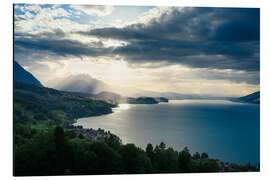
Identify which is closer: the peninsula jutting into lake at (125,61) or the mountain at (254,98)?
the peninsula jutting into lake at (125,61)

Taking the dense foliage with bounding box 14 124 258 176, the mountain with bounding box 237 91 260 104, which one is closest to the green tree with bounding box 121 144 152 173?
the dense foliage with bounding box 14 124 258 176

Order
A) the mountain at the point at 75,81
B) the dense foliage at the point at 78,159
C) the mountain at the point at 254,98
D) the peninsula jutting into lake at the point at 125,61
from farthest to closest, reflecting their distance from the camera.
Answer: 1. the mountain at the point at 75,81
2. the mountain at the point at 254,98
3. the peninsula jutting into lake at the point at 125,61
4. the dense foliage at the point at 78,159

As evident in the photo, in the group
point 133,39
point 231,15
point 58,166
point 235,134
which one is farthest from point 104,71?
point 235,134

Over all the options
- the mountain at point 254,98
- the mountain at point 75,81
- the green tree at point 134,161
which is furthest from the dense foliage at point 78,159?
the mountain at point 75,81

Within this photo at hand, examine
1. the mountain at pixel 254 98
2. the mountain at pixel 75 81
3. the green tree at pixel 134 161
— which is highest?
the mountain at pixel 75 81

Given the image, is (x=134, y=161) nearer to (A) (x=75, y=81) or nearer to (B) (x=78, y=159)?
(B) (x=78, y=159)

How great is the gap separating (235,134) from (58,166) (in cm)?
2486

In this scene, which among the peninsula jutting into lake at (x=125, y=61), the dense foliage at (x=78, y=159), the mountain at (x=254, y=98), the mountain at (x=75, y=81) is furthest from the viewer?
the mountain at (x=75, y=81)

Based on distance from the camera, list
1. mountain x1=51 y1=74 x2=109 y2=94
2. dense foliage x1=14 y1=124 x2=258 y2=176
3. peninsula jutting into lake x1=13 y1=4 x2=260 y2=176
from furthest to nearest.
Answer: mountain x1=51 y1=74 x2=109 y2=94
peninsula jutting into lake x1=13 y1=4 x2=260 y2=176
dense foliage x1=14 y1=124 x2=258 y2=176

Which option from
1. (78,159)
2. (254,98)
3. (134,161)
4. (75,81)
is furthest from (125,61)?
(254,98)

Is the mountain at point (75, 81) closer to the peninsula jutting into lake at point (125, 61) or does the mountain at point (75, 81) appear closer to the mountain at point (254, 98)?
the peninsula jutting into lake at point (125, 61)

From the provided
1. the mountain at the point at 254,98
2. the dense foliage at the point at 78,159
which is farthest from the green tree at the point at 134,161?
the mountain at the point at 254,98

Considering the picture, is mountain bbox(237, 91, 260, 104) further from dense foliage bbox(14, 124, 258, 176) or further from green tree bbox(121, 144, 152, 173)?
green tree bbox(121, 144, 152, 173)

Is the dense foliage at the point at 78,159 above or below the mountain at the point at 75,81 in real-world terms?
below
